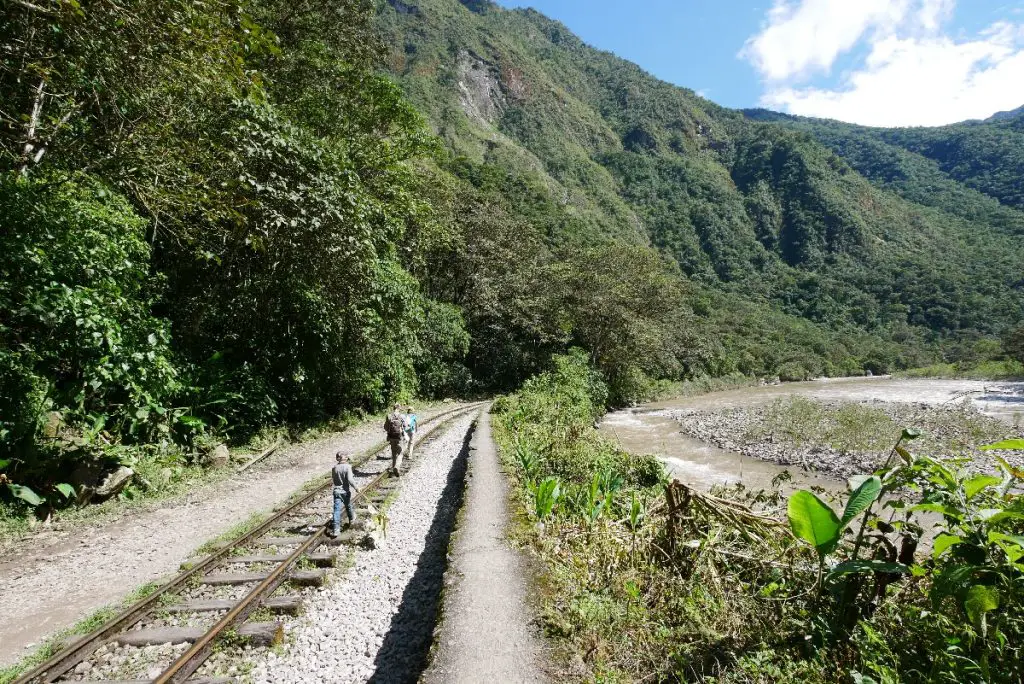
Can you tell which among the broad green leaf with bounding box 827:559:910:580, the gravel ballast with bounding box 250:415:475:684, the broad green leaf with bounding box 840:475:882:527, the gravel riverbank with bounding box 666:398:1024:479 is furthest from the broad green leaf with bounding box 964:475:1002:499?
the gravel riverbank with bounding box 666:398:1024:479

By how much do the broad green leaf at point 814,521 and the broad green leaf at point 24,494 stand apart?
33.0 feet

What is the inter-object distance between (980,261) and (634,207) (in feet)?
252

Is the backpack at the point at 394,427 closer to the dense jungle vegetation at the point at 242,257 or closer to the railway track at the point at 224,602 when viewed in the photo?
the railway track at the point at 224,602

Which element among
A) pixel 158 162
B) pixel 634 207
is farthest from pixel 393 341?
pixel 634 207

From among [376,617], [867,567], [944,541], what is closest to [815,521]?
[867,567]

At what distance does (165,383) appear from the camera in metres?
10.3

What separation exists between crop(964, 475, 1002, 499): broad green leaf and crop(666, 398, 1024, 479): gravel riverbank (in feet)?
45.5

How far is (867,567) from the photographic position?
256 centimetres

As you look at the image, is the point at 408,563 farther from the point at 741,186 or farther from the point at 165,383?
the point at 741,186

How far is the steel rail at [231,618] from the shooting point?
14.2 feet

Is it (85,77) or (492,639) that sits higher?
(85,77)

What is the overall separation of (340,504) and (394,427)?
13.0 feet

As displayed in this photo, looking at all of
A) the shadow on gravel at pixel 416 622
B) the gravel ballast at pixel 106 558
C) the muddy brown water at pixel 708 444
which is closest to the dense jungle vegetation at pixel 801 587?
the muddy brown water at pixel 708 444

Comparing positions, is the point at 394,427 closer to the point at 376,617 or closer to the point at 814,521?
the point at 376,617
